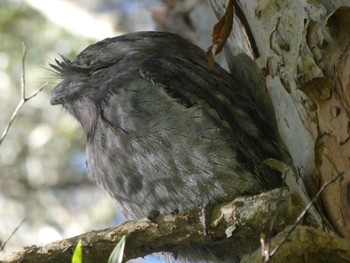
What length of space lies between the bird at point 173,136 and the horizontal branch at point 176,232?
213mm

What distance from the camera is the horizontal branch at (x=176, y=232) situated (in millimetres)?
2539

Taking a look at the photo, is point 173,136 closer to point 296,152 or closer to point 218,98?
point 218,98

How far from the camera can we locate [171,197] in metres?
3.02

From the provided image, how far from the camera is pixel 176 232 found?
2719 mm

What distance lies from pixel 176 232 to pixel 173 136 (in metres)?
0.43

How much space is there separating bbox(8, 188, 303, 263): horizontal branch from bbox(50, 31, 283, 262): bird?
0.21 m

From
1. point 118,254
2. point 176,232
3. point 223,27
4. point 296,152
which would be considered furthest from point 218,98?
point 118,254

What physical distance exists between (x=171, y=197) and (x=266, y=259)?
49.7 inches

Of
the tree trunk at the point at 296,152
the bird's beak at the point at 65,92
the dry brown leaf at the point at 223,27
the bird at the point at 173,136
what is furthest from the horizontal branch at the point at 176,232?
the bird's beak at the point at 65,92

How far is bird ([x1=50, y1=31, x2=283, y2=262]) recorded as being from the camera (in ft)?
9.67

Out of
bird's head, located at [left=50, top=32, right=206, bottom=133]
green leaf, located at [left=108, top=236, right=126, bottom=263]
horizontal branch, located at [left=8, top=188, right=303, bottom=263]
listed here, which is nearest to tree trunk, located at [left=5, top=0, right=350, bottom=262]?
horizontal branch, located at [left=8, top=188, right=303, bottom=263]

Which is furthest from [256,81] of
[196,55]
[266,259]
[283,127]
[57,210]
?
[57,210]

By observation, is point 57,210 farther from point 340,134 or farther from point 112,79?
point 340,134

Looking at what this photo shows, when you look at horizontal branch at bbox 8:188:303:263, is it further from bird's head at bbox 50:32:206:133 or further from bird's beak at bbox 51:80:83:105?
bird's beak at bbox 51:80:83:105
